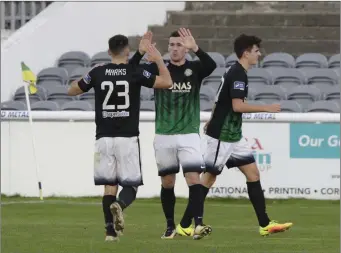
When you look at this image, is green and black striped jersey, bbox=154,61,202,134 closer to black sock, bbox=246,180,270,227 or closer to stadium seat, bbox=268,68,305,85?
black sock, bbox=246,180,270,227

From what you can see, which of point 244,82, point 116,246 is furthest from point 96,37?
point 116,246

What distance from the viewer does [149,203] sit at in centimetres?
2050

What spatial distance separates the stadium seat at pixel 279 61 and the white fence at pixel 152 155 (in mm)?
4711

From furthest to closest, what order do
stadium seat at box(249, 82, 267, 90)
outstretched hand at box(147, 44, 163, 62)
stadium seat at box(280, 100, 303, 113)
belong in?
stadium seat at box(249, 82, 267, 90), stadium seat at box(280, 100, 303, 113), outstretched hand at box(147, 44, 163, 62)

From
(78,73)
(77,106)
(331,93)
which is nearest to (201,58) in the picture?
(77,106)

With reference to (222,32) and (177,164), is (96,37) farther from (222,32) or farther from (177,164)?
(177,164)

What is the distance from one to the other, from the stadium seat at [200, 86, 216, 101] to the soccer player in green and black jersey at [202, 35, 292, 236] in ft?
31.3

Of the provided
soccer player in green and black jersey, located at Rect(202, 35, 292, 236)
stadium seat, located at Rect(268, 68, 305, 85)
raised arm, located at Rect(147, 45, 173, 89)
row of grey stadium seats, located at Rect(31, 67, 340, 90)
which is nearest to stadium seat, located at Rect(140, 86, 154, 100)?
row of grey stadium seats, located at Rect(31, 67, 340, 90)

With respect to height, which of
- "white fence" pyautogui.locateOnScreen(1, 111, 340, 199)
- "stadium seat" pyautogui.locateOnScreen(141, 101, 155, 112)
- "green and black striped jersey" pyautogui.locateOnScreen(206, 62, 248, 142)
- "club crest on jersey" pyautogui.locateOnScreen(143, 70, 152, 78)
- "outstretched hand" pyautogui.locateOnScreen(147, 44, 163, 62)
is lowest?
"white fence" pyautogui.locateOnScreen(1, 111, 340, 199)

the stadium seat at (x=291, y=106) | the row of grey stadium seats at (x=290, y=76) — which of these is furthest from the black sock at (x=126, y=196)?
the row of grey stadium seats at (x=290, y=76)

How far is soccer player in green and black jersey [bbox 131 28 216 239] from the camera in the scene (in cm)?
1305

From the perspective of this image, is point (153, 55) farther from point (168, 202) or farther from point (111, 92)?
point (168, 202)

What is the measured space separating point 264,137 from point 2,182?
181 inches

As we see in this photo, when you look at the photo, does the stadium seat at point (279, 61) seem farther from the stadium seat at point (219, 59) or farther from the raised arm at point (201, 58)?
the raised arm at point (201, 58)
